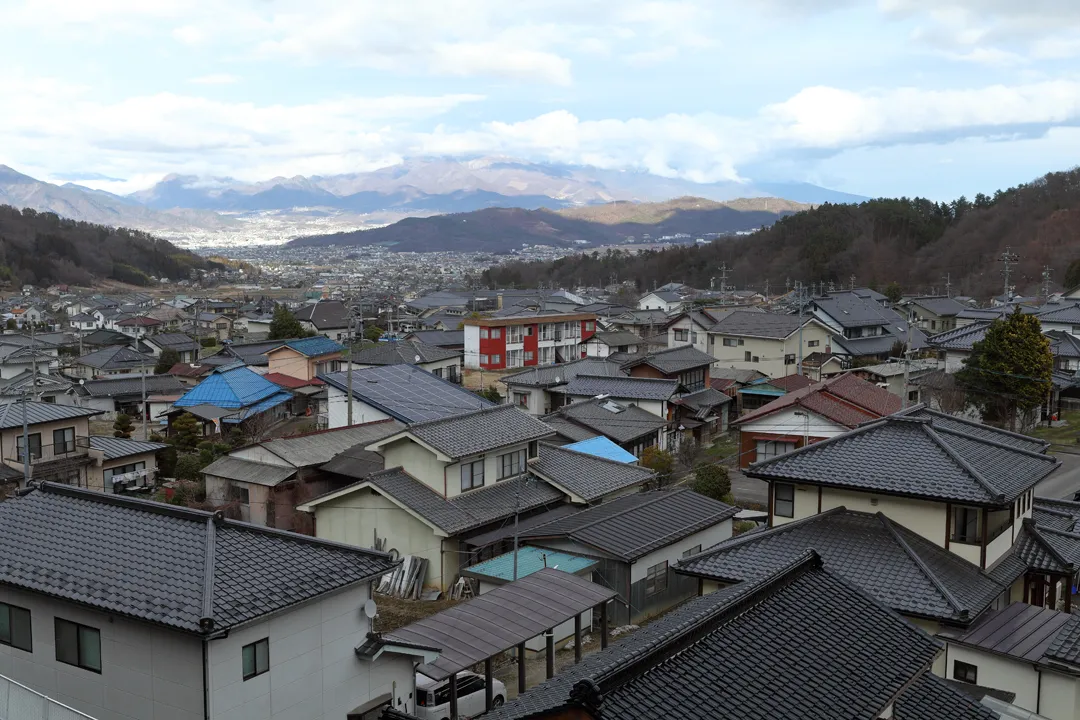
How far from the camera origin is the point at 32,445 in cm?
2380

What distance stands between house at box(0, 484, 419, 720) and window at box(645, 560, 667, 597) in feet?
21.5

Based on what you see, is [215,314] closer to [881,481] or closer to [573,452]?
[573,452]

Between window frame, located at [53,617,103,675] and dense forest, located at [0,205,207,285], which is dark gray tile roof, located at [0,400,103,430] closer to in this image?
window frame, located at [53,617,103,675]

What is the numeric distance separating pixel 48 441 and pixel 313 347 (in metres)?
17.6

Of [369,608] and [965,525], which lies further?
[965,525]

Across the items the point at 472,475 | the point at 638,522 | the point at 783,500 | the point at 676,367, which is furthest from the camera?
the point at 676,367

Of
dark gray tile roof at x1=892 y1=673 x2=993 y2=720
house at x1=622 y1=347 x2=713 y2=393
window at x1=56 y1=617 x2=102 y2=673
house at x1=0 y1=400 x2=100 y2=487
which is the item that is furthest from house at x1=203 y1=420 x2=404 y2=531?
house at x1=622 y1=347 x2=713 y2=393

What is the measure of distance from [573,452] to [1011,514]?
35.7 ft

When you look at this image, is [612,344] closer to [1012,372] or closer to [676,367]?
[676,367]

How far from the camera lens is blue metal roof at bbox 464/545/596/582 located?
15414 millimetres

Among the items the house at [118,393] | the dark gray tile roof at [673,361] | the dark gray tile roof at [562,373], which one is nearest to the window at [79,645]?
the dark gray tile roof at [562,373]

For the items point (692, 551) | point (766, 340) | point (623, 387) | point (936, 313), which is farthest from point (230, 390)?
point (936, 313)

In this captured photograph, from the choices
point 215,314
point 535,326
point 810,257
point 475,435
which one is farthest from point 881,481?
point 810,257

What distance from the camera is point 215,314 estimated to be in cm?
7256
